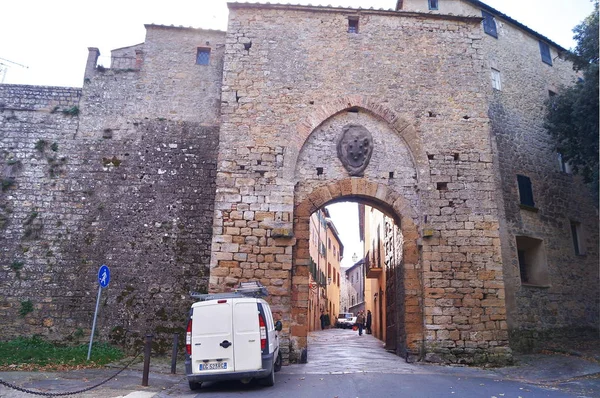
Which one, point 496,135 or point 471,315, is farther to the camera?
point 496,135

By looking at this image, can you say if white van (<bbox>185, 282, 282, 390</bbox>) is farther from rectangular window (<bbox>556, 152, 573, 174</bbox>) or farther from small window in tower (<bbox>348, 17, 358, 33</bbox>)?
rectangular window (<bbox>556, 152, 573, 174</bbox>)

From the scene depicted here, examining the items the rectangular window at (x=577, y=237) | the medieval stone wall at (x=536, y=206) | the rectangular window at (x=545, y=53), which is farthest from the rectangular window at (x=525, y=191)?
the rectangular window at (x=545, y=53)

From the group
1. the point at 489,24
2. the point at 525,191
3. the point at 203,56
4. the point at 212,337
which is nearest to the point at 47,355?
the point at 212,337

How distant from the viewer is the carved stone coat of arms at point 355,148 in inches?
449

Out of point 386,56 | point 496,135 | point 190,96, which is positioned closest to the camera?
point 386,56

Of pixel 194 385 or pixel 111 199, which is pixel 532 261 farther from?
pixel 111 199

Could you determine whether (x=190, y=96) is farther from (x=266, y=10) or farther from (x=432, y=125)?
(x=432, y=125)

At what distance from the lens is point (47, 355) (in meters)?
10.3

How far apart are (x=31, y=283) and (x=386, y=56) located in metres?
11.0

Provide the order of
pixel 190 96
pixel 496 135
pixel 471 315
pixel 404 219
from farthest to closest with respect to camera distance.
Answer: pixel 496 135 < pixel 190 96 < pixel 404 219 < pixel 471 315

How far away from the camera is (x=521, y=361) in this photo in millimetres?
11367

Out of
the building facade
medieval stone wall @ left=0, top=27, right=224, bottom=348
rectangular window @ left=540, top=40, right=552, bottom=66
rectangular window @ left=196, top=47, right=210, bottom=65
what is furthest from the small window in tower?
rectangular window @ left=540, top=40, right=552, bottom=66

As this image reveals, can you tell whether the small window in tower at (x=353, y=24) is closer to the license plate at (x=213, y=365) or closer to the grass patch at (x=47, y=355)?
the license plate at (x=213, y=365)

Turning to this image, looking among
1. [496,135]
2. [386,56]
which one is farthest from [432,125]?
[496,135]
